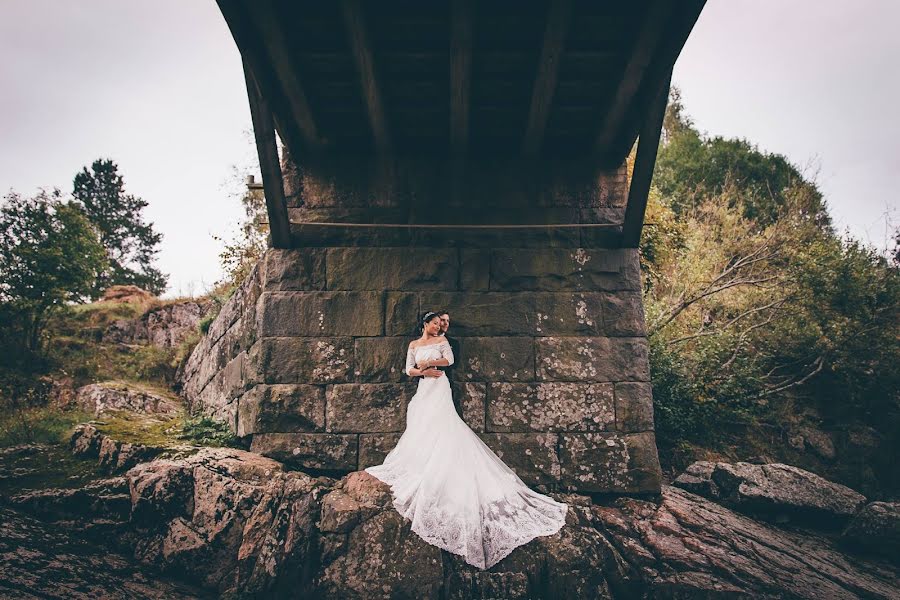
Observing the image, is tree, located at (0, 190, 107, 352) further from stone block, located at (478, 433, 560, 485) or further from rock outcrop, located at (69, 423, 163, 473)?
stone block, located at (478, 433, 560, 485)

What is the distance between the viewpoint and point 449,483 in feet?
12.9

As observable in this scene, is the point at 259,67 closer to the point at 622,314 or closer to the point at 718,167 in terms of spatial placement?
the point at 622,314

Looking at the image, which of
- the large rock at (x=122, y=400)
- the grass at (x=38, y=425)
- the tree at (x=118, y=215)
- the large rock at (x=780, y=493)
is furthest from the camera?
the tree at (x=118, y=215)

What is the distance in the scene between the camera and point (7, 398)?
8883 millimetres

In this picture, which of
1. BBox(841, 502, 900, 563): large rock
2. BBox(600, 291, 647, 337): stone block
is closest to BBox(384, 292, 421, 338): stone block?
BBox(600, 291, 647, 337): stone block

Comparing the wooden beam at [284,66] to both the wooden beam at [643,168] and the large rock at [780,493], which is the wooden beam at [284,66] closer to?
the wooden beam at [643,168]

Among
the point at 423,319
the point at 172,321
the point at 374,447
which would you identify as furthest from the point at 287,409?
the point at 172,321

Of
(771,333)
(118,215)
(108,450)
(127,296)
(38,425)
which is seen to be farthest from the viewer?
(118,215)

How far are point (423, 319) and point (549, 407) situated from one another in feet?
4.61

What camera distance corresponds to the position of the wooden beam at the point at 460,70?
3.57 meters

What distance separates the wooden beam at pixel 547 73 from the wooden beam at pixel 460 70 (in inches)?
Answer: 21.9

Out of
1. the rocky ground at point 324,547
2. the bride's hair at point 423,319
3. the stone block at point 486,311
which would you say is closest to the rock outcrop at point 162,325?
the rocky ground at point 324,547

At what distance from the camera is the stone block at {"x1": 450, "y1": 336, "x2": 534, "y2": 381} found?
4.76 meters

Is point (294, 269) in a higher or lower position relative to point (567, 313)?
higher
